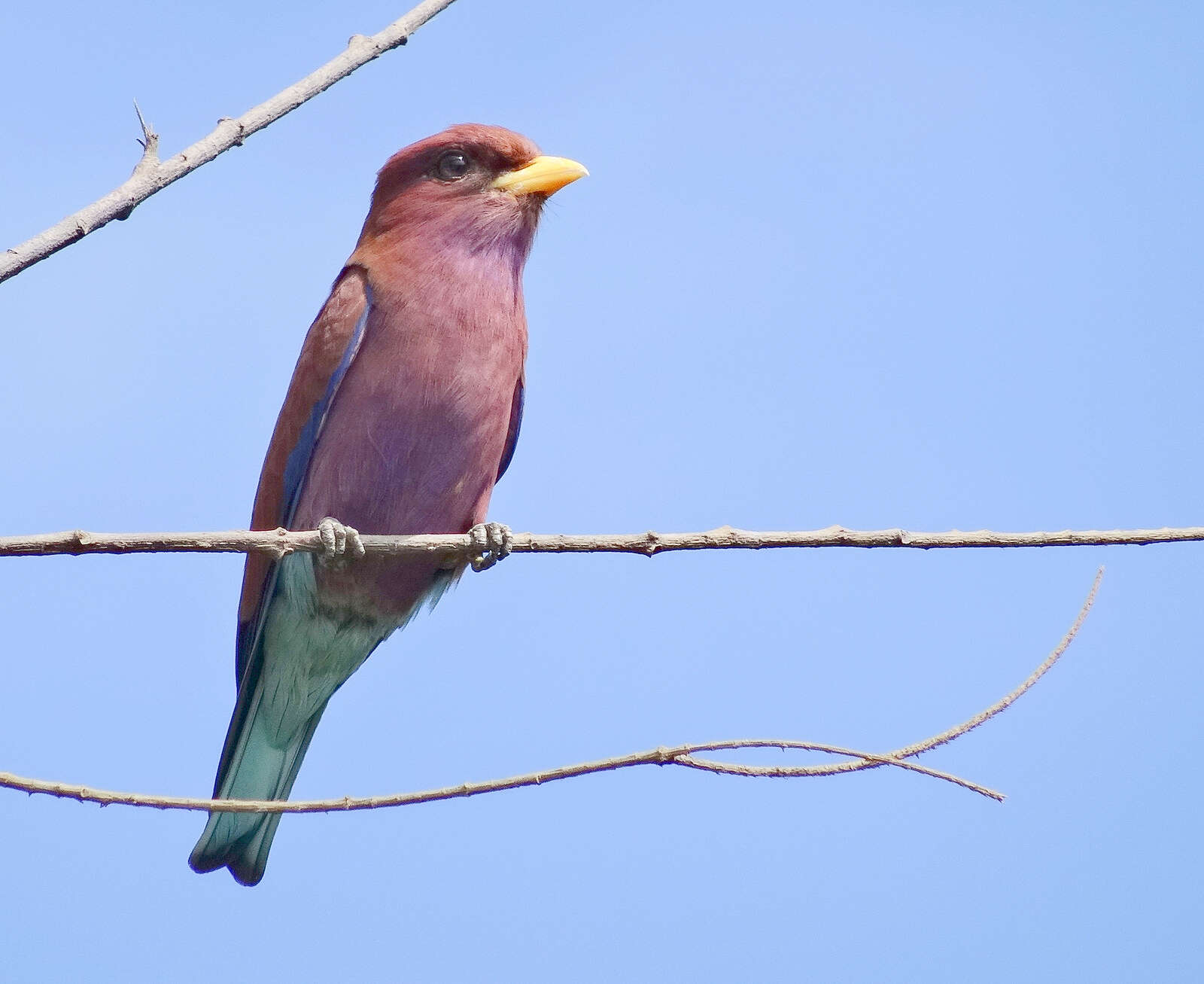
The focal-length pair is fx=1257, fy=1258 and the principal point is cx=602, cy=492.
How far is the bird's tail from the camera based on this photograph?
189 inches

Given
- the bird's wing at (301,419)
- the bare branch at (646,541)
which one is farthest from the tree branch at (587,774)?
the bird's wing at (301,419)

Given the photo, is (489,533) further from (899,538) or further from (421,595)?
(899,538)

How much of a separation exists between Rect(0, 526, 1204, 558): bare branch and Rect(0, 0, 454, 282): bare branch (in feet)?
2.01

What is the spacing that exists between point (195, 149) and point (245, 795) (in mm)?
2690

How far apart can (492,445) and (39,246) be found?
1.96 meters

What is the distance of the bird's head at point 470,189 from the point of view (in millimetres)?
4730

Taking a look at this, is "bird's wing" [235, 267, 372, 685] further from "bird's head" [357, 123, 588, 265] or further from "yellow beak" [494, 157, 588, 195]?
"yellow beak" [494, 157, 588, 195]

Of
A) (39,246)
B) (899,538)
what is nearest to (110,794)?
(39,246)

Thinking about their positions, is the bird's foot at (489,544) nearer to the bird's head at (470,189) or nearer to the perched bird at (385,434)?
the perched bird at (385,434)

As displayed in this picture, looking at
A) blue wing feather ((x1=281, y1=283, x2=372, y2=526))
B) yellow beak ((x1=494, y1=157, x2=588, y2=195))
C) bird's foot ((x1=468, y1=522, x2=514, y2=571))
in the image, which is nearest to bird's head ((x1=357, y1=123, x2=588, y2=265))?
yellow beak ((x1=494, y1=157, x2=588, y2=195))

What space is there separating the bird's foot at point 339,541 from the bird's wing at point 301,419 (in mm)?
419

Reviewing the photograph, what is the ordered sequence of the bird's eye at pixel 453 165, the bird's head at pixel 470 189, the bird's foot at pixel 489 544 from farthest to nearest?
the bird's eye at pixel 453 165 → the bird's head at pixel 470 189 → the bird's foot at pixel 489 544

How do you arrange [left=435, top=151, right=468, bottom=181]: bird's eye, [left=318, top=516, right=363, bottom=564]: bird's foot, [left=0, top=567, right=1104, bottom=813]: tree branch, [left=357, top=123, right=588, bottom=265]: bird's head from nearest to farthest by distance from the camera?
1. [left=0, top=567, right=1104, bottom=813]: tree branch
2. [left=318, top=516, right=363, bottom=564]: bird's foot
3. [left=357, top=123, right=588, bottom=265]: bird's head
4. [left=435, top=151, right=468, bottom=181]: bird's eye

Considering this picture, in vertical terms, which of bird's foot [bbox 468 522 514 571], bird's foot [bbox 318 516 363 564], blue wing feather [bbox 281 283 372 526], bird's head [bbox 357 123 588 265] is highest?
bird's head [bbox 357 123 588 265]
